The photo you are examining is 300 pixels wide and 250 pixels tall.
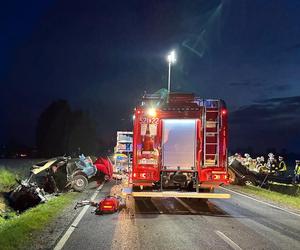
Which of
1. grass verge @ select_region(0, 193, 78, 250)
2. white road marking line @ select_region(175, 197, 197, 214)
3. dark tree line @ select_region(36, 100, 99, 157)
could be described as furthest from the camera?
dark tree line @ select_region(36, 100, 99, 157)

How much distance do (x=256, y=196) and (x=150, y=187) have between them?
24.1ft

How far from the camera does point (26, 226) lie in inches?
426

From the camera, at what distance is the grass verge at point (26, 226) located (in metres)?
8.96

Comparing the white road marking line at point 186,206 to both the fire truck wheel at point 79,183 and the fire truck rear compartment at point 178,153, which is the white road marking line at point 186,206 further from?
the fire truck wheel at point 79,183

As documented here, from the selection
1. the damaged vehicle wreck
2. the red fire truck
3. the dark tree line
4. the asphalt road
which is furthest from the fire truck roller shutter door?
the dark tree line

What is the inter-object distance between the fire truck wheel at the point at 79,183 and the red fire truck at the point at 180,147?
648cm

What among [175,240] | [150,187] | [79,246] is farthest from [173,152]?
[79,246]

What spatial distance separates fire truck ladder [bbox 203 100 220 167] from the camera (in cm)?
1423

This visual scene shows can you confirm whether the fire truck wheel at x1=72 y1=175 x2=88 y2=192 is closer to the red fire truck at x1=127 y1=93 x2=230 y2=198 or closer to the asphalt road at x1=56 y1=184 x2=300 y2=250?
the asphalt road at x1=56 y1=184 x2=300 y2=250

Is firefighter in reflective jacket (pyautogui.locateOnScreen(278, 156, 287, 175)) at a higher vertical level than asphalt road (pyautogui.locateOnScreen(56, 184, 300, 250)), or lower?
higher

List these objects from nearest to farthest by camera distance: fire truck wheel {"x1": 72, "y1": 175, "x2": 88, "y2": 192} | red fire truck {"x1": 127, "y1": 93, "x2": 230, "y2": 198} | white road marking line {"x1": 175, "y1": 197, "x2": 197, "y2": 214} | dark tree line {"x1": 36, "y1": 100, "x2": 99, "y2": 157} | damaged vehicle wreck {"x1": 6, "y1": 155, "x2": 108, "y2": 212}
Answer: white road marking line {"x1": 175, "y1": 197, "x2": 197, "y2": 214}
red fire truck {"x1": 127, "y1": 93, "x2": 230, "y2": 198}
damaged vehicle wreck {"x1": 6, "y1": 155, "x2": 108, "y2": 212}
fire truck wheel {"x1": 72, "y1": 175, "x2": 88, "y2": 192}
dark tree line {"x1": 36, "y1": 100, "x2": 99, "y2": 157}

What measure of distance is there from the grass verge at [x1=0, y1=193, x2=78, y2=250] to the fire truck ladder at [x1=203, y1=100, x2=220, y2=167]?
15.5 feet

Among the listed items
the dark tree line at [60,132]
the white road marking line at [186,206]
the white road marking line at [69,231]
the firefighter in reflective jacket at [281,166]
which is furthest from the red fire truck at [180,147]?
the dark tree line at [60,132]

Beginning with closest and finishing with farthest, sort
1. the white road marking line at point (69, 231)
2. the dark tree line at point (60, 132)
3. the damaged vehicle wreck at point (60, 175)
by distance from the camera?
the white road marking line at point (69, 231)
the damaged vehicle wreck at point (60, 175)
the dark tree line at point (60, 132)
